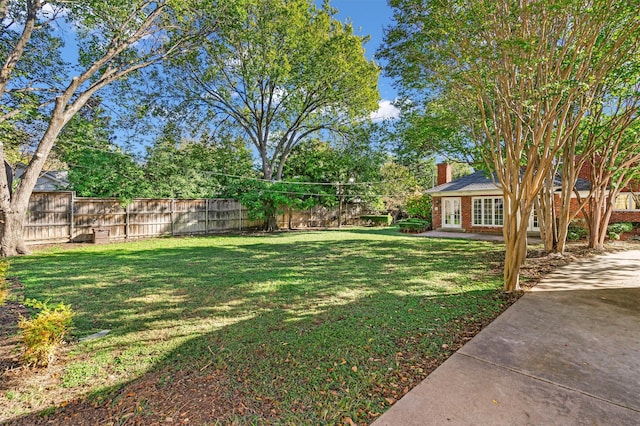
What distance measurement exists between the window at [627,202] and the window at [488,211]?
176 inches

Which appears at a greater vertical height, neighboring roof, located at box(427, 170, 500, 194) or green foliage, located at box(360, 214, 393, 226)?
neighboring roof, located at box(427, 170, 500, 194)

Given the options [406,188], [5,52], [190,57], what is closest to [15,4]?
[5,52]

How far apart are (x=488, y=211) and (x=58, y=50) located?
19.4 meters

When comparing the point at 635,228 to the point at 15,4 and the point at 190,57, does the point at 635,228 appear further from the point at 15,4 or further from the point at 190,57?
the point at 15,4

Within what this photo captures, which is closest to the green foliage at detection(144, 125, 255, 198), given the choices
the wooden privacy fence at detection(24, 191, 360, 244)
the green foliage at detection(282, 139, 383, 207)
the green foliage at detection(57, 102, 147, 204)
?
the wooden privacy fence at detection(24, 191, 360, 244)

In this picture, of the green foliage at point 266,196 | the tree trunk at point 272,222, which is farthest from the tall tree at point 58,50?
the tree trunk at point 272,222

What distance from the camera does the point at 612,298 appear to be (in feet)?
14.9

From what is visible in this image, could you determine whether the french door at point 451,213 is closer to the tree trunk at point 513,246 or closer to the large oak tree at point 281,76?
the large oak tree at point 281,76

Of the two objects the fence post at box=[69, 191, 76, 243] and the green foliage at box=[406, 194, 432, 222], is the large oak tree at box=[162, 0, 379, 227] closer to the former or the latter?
the green foliage at box=[406, 194, 432, 222]

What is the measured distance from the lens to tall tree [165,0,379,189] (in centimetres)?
1405

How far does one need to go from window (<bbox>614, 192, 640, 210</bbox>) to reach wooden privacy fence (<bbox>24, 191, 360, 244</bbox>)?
16938mm

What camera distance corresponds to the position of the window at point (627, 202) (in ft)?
41.3

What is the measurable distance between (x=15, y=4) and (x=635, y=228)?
23.8 metres

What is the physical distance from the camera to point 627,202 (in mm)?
12859
